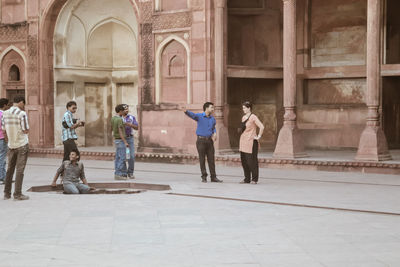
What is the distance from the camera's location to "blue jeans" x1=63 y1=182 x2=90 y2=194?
1095cm

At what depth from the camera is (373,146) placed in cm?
1472

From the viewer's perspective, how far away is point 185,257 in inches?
243

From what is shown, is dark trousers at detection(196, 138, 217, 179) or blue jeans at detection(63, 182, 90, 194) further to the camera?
dark trousers at detection(196, 138, 217, 179)

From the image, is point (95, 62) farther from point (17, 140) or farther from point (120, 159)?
point (17, 140)

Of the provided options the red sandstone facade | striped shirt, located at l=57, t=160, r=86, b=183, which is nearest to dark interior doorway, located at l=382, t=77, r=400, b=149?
the red sandstone facade

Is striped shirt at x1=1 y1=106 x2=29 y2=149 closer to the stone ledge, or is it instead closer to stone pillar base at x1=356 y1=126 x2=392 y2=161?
the stone ledge

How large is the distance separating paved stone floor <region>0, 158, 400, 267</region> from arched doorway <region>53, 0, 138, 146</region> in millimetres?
9835

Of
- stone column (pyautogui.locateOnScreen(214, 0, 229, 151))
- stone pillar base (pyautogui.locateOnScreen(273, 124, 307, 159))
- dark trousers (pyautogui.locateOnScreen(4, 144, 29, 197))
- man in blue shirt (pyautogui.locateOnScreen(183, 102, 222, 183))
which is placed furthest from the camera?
stone column (pyautogui.locateOnScreen(214, 0, 229, 151))

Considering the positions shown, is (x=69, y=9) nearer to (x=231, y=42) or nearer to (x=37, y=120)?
(x=37, y=120)

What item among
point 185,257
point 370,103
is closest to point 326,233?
point 185,257

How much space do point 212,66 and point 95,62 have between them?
6053 mm

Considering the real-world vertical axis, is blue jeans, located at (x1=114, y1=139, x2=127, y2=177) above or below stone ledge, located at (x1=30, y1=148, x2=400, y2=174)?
above

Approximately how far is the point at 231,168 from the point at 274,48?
4.95 metres

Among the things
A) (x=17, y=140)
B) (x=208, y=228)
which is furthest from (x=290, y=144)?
(x=208, y=228)
